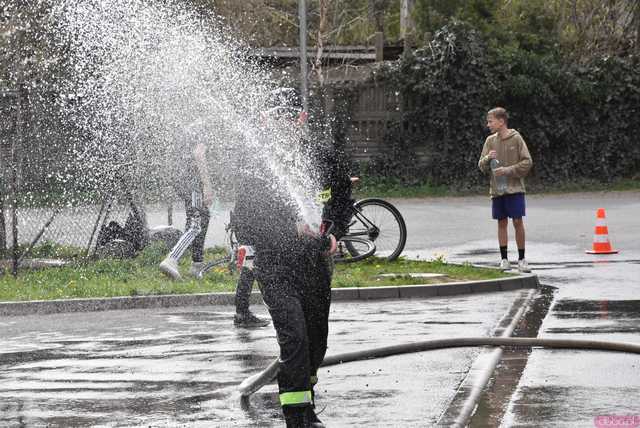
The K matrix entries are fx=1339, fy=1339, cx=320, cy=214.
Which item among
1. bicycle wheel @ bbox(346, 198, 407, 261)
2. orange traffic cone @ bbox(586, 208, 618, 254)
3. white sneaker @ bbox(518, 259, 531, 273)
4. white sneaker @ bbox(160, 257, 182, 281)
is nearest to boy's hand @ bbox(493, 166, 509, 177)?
white sneaker @ bbox(518, 259, 531, 273)

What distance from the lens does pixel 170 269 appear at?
46.5 feet

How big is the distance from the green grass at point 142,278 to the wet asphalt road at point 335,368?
752 mm

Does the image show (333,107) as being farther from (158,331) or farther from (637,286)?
(158,331)

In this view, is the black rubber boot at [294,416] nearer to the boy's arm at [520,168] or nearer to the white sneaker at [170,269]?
the white sneaker at [170,269]

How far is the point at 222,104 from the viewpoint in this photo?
47.2ft

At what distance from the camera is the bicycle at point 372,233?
610 inches

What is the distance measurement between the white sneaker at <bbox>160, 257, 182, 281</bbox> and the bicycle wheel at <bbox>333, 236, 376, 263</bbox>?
6.84 ft

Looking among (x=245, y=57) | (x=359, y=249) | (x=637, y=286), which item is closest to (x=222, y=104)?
(x=359, y=249)

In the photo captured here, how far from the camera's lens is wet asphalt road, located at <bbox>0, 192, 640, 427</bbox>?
7.48 m

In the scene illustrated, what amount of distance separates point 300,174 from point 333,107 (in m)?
21.8

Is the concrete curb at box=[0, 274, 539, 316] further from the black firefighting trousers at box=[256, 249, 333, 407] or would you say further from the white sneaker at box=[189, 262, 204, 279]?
the black firefighting trousers at box=[256, 249, 333, 407]

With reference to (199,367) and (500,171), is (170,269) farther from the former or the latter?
(199,367)

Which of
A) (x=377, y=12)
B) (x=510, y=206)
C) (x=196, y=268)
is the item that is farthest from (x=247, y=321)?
(x=377, y=12)

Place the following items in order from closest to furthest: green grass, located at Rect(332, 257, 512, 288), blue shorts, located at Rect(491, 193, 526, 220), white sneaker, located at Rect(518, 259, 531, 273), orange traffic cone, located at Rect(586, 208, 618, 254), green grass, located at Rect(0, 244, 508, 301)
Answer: green grass, located at Rect(0, 244, 508, 301)
green grass, located at Rect(332, 257, 512, 288)
white sneaker, located at Rect(518, 259, 531, 273)
blue shorts, located at Rect(491, 193, 526, 220)
orange traffic cone, located at Rect(586, 208, 618, 254)
